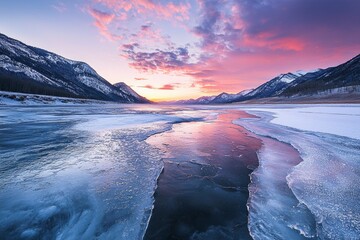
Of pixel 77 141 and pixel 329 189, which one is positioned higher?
pixel 77 141

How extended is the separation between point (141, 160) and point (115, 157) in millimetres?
1032

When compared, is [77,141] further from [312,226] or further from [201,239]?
[312,226]

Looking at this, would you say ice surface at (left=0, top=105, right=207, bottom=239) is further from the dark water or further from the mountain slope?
the mountain slope

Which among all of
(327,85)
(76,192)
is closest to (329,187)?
(76,192)

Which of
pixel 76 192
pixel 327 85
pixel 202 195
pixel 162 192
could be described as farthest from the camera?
pixel 327 85

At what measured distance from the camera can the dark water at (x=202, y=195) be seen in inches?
140

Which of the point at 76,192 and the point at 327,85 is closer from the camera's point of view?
the point at 76,192

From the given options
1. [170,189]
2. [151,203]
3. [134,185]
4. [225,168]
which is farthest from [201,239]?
[225,168]

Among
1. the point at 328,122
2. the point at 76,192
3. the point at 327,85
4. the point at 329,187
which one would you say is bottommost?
the point at 328,122

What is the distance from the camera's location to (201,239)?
332cm

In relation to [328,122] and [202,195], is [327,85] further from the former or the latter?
[202,195]

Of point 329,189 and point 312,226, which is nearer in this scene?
point 312,226

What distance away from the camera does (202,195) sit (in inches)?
192

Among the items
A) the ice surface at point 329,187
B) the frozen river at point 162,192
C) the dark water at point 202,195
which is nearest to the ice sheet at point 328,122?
the ice surface at point 329,187
